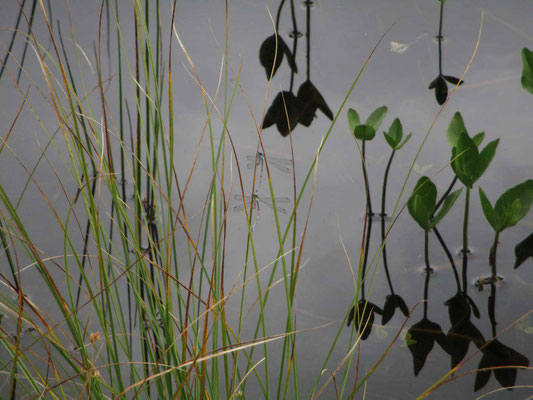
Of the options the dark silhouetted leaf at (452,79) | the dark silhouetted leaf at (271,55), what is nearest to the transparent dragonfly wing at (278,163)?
the dark silhouetted leaf at (271,55)

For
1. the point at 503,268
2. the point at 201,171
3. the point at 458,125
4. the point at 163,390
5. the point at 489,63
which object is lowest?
the point at 163,390

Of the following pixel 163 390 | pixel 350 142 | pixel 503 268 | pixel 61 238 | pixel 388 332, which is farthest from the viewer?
pixel 350 142

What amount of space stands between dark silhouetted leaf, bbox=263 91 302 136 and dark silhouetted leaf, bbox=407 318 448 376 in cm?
69

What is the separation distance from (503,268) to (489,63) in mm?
786

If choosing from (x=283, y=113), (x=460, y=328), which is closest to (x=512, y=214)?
(x=460, y=328)

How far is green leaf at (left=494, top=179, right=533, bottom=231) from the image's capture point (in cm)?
137

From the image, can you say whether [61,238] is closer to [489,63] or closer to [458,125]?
[458,125]

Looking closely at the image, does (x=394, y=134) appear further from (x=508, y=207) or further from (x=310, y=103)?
(x=310, y=103)

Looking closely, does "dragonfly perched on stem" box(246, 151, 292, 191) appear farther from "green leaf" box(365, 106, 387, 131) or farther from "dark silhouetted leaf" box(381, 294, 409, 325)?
"dark silhouetted leaf" box(381, 294, 409, 325)

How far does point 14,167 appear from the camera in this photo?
172 cm

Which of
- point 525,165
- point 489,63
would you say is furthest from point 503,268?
point 489,63

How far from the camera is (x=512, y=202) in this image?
138cm

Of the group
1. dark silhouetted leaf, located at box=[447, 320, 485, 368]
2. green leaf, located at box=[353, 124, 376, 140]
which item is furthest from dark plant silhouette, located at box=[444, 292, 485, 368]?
green leaf, located at box=[353, 124, 376, 140]

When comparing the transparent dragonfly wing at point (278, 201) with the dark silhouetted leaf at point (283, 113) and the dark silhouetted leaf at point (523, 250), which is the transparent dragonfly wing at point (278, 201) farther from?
the dark silhouetted leaf at point (523, 250)
